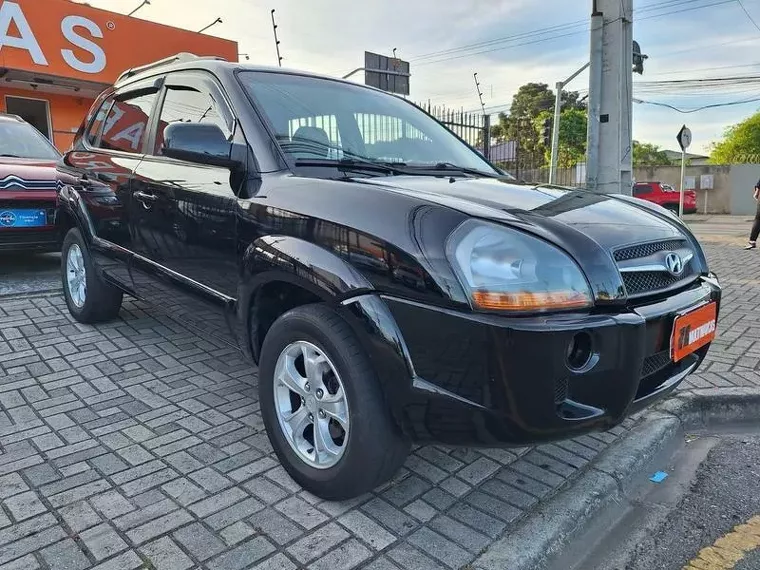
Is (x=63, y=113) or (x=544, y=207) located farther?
(x=63, y=113)

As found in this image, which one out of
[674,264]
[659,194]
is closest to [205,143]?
[674,264]

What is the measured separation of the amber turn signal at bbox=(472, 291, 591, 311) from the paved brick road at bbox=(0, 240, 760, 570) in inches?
35.9

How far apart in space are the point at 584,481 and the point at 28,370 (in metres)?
3.35

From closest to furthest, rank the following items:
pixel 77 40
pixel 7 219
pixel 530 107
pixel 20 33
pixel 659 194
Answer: pixel 7 219, pixel 20 33, pixel 77 40, pixel 659 194, pixel 530 107

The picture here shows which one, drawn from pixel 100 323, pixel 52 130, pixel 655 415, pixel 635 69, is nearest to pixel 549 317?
pixel 655 415

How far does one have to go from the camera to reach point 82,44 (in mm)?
11969

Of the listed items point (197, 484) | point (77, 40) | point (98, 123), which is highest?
point (77, 40)

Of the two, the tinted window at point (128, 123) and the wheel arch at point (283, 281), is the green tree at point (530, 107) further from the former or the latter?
the wheel arch at point (283, 281)

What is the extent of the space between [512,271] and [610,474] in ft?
4.32

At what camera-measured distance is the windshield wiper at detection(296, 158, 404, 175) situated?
100 inches

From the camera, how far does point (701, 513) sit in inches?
94.2

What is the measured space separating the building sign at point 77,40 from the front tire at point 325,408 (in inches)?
454

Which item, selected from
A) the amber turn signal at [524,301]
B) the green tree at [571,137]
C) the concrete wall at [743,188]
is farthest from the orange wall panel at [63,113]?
the green tree at [571,137]

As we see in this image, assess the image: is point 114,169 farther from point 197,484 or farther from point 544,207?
point 544,207
